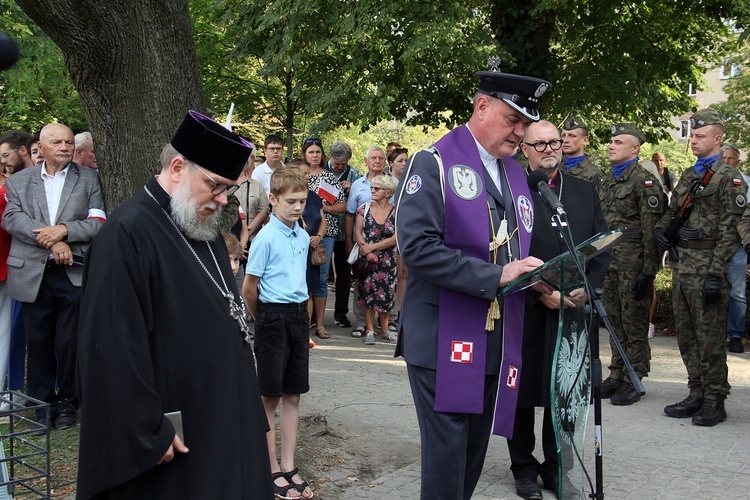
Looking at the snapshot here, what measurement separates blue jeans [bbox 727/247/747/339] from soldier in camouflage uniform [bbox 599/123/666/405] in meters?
3.36

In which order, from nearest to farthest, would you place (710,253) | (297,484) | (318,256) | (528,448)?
(297,484), (528,448), (710,253), (318,256)

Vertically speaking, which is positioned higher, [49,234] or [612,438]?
[49,234]

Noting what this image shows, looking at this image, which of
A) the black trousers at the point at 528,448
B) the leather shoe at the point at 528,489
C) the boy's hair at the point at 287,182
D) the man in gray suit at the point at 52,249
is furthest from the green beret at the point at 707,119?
the man in gray suit at the point at 52,249

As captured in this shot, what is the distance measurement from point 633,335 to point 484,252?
4.19m

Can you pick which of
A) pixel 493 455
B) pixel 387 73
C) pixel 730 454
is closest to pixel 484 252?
pixel 493 455

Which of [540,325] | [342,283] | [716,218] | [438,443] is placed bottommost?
[438,443]

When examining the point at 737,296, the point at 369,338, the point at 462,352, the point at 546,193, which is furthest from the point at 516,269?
the point at 737,296

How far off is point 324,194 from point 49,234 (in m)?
4.68

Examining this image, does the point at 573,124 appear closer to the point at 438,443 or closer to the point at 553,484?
the point at 553,484

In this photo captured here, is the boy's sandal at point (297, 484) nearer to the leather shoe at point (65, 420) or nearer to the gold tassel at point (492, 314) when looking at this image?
the gold tassel at point (492, 314)

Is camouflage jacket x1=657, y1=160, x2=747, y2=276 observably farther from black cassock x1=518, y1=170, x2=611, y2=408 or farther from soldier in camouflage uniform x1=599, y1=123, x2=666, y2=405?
black cassock x1=518, y1=170, x2=611, y2=408

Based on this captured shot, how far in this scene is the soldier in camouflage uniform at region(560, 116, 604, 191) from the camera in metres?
7.46

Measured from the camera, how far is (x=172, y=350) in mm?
2984

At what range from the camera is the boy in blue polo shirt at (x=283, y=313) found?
5109mm
